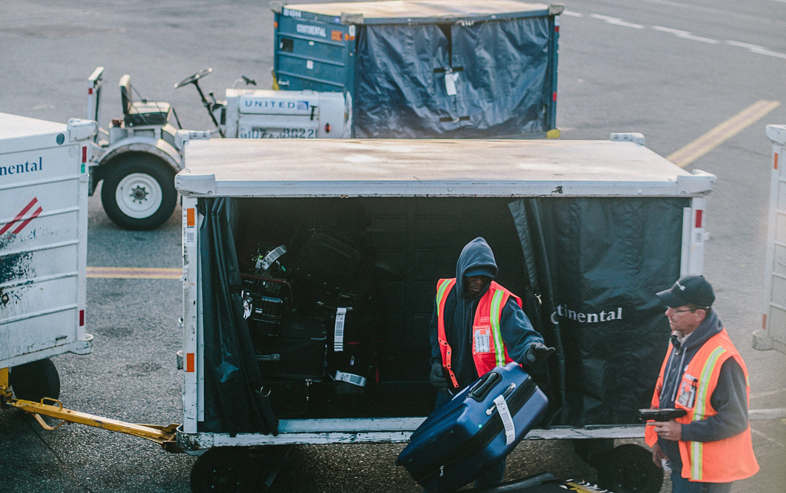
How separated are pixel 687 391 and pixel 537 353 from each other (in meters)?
0.79

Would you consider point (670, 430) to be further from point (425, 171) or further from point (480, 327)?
point (425, 171)

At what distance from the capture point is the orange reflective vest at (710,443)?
5.14 m

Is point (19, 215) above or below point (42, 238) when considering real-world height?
above

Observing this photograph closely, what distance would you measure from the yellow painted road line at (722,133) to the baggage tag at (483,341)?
9516 mm

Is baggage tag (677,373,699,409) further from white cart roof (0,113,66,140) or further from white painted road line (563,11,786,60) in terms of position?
white painted road line (563,11,786,60)

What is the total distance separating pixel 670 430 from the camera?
519 centimetres

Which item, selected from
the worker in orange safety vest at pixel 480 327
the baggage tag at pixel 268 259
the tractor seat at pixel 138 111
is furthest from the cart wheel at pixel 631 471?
the tractor seat at pixel 138 111

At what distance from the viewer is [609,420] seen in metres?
6.31

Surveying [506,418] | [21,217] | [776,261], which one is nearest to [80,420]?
[21,217]

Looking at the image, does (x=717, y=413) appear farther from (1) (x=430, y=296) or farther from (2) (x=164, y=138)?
(2) (x=164, y=138)

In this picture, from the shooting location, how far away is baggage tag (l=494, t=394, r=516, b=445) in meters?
5.02

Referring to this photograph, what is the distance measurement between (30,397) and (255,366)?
2.36 metres

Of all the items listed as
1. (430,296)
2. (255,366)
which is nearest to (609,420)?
(430,296)

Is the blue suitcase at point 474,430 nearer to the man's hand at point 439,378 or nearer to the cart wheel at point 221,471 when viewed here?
the man's hand at point 439,378
